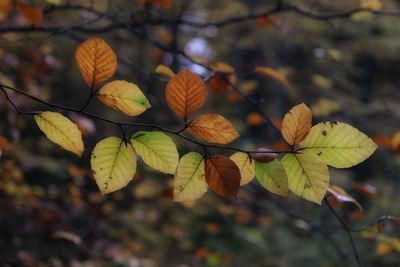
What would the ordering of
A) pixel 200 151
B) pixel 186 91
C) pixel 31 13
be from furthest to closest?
pixel 200 151 < pixel 31 13 < pixel 186 91

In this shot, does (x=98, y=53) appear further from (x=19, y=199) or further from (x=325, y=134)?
(x=19, y=199)

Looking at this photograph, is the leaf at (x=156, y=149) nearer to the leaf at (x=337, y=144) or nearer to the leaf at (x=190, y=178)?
the leaf at (x=190, y=178)

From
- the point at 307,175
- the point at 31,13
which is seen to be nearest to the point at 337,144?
the point at 307,175

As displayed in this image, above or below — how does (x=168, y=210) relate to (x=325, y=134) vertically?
below

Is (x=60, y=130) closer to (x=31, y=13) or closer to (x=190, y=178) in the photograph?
(x=190, y=178)

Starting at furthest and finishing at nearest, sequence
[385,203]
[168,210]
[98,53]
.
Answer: [168,210], [385,203], [98,53]

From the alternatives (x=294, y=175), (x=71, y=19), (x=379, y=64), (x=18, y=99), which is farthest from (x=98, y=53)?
(x=379, y=64)

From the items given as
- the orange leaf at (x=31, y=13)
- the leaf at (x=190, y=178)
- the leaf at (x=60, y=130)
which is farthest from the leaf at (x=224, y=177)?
the orange leaf at (x=31, y=13)
